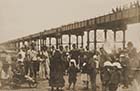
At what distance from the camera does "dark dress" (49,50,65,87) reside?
1474mm

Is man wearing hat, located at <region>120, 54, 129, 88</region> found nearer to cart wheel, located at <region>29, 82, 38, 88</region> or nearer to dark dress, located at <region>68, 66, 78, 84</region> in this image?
dark dress, located at <region>68, 66, 78, 84</region>

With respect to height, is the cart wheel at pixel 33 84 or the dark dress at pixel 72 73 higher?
the dark dress at pixel 72 73

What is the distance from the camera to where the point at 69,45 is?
1.45 m

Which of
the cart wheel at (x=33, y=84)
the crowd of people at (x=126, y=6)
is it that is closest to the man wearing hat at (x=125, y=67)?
the crowd of people at (x=126, y=6)

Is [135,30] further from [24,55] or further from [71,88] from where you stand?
[24,55]

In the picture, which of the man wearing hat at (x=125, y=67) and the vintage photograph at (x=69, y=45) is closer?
the vintage photograph at (x=69, y=45)

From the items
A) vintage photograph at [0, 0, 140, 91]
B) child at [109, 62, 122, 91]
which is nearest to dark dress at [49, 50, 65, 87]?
vintage photograph at [0, 0, 140, 91]

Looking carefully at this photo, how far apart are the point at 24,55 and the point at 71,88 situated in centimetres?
25

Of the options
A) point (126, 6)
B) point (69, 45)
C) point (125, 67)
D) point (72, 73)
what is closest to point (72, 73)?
point (72, 73)

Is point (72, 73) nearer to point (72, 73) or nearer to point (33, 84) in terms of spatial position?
point (72, 73)

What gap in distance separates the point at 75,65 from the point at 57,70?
8cm

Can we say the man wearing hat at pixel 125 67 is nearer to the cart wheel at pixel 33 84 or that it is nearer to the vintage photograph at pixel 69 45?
the vintage photograph at pixel 69 45

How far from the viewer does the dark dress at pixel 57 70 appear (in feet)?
4.84

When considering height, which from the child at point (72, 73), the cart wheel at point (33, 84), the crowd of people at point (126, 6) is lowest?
the cart wheel at point (33, 84)
